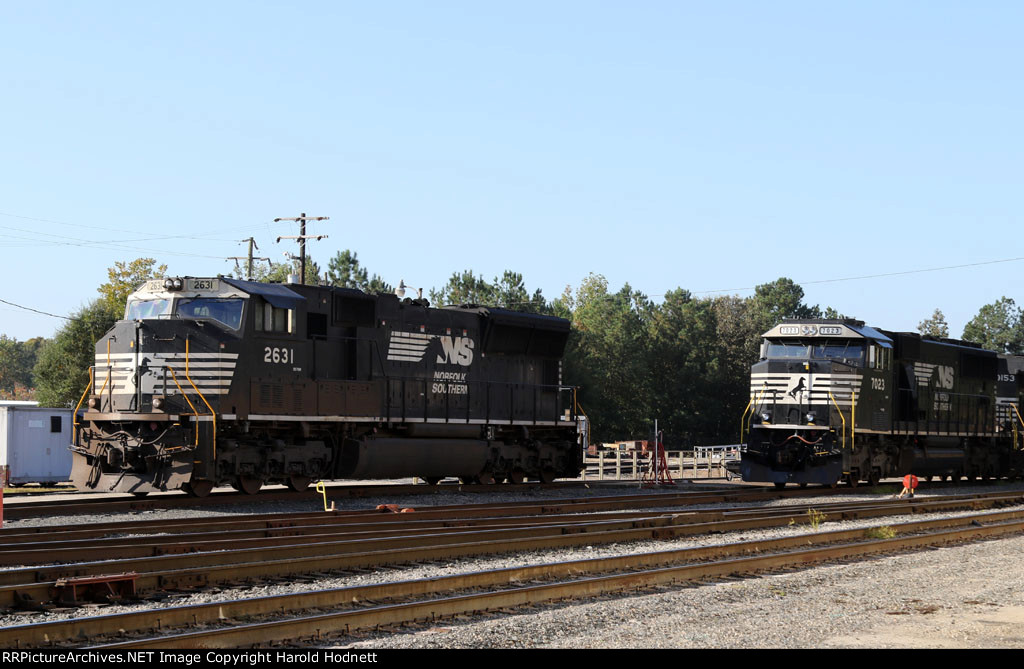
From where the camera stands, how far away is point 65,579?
8.88 meters

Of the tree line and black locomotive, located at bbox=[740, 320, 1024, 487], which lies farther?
the tree line

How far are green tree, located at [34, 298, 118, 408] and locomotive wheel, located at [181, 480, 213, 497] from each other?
108ft

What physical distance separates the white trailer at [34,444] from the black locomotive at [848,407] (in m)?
17.1

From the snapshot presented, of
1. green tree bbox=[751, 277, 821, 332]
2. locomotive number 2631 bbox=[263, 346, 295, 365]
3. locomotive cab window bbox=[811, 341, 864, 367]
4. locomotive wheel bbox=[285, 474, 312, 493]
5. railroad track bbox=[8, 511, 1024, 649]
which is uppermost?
green tree bbox=[751, 277, 821, 332]

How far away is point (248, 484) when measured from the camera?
64.7ft

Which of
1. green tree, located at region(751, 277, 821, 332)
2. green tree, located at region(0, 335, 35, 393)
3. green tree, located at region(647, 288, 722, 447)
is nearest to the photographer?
green tree, located at region(647, 288, 722, 447)

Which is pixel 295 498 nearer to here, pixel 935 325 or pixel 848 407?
pixel 848 407

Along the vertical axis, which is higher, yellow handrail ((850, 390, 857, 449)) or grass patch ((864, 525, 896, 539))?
yellow handrail ((850, 390, 857, 449))

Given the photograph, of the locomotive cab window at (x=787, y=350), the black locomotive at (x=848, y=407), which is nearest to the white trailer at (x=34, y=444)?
the black locomotive at (x=848, y=407)

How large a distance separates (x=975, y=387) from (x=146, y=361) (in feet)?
73.6

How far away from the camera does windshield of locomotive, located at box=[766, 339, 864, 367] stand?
25031 millimetres

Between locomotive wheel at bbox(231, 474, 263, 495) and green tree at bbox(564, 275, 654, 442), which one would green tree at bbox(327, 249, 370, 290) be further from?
locomotive wheel at bbox(231, 474, 263, 495)

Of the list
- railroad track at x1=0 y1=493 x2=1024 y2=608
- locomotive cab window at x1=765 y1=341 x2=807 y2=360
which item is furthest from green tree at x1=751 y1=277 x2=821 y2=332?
railroad track at x1=0 y1=493 x2=1024 y2=608

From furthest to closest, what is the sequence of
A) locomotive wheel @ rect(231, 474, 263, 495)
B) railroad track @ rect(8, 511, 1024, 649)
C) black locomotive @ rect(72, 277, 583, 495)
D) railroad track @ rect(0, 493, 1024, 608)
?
locomotive wheel @ rect(231, 474, 263, 495) → black locomotive @ rect(72, 277, 583, 495) → railroad track @ rect(0, 493, 1024, 608) → railroad track @ rect(8, 511, 1024, 649)
